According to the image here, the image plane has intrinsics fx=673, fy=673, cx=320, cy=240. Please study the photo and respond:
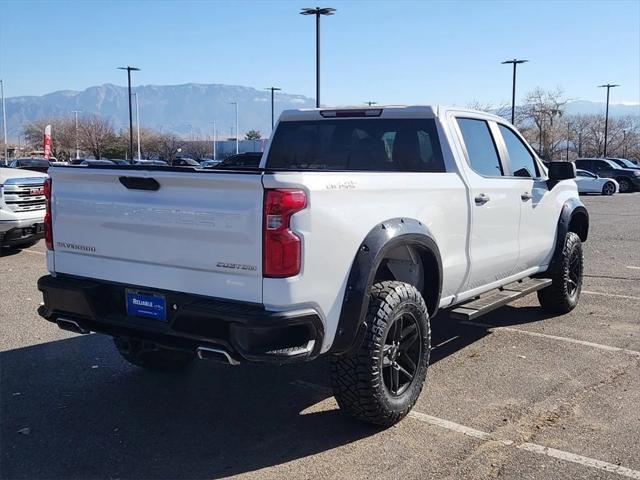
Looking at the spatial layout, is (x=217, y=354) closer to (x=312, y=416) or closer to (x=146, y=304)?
(x=146, y=304)

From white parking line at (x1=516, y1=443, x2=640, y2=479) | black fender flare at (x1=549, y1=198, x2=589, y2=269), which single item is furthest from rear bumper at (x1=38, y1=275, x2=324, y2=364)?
black fender flare at (x1=549, y1=198, x2=589, y2=269)

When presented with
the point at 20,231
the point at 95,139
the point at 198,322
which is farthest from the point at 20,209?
the point at 95,139

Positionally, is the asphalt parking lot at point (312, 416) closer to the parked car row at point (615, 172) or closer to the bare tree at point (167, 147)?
the parked car row at point (615, 172)

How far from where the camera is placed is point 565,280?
7.07 metres

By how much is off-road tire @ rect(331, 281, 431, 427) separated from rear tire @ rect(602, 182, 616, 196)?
102 feet

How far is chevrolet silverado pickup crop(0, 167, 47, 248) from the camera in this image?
1025 cm

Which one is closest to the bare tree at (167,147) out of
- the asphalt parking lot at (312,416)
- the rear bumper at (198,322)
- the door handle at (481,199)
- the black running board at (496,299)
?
the black running board at (496,299)

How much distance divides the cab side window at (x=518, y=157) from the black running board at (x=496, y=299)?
1034 millimetres

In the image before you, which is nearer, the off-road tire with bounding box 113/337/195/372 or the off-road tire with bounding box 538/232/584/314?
the off-road tire with bounding box 113/337/195/372

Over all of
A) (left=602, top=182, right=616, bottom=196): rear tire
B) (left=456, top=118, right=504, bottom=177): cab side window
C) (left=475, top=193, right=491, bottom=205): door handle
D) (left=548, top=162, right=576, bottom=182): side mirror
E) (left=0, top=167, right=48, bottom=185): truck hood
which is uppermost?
(left=456, top=118, right=504, bottom=177): cab side window

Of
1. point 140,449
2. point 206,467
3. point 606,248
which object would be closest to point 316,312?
point 206,467

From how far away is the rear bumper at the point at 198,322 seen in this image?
3.49 metres

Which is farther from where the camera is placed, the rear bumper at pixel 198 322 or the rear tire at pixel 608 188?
the rear tire at pixel 608 188

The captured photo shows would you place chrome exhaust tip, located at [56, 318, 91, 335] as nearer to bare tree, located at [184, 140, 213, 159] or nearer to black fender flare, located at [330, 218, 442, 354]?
black fender flare, located at [330, 218, 442, 354]
